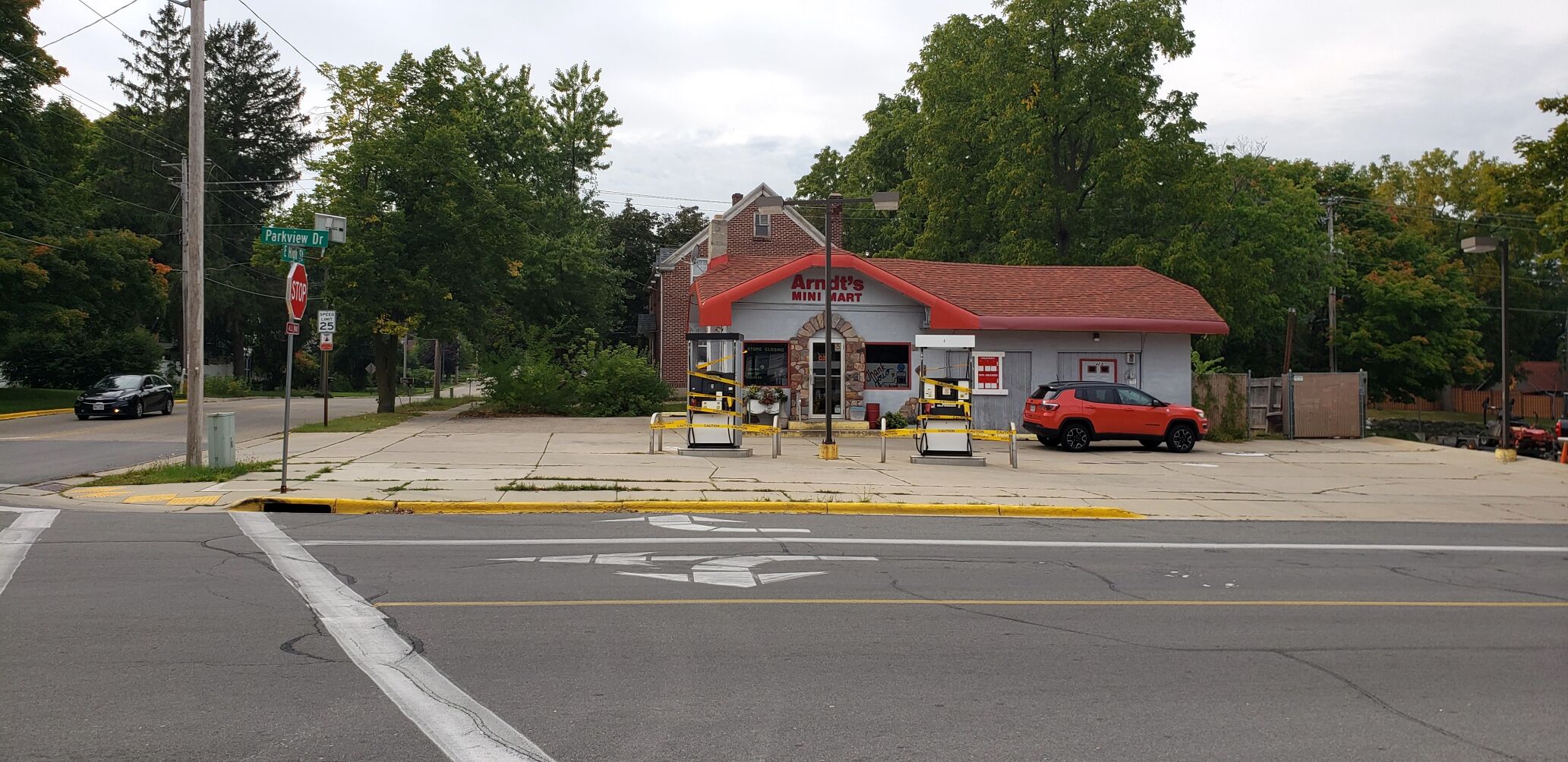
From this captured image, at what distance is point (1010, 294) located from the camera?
3012 cm

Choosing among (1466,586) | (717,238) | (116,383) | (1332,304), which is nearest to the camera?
(1466,586)

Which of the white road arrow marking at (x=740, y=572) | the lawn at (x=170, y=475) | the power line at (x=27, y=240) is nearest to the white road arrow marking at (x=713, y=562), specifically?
the white road arrow marking at (x=740, y=572)

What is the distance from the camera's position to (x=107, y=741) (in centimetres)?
498

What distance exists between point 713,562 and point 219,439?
10214 mm

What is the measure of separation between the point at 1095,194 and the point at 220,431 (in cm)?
3121

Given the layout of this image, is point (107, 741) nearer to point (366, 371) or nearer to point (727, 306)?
point (727, 306)

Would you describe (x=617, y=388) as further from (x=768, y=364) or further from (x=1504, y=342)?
(x=1504, y=342)

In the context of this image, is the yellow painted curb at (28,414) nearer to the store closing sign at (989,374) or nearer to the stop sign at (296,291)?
the stop sign at (296,291)

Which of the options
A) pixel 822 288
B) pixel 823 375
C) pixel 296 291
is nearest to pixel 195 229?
pixel 296 291

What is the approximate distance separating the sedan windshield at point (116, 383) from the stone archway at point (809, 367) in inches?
821

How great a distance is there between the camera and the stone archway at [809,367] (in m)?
28.8

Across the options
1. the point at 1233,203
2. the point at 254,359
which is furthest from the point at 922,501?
the point at 254,359

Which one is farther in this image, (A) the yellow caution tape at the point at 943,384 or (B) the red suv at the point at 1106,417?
(B) the red suv at the point at 1106,417

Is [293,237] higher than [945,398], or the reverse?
[293,237]
